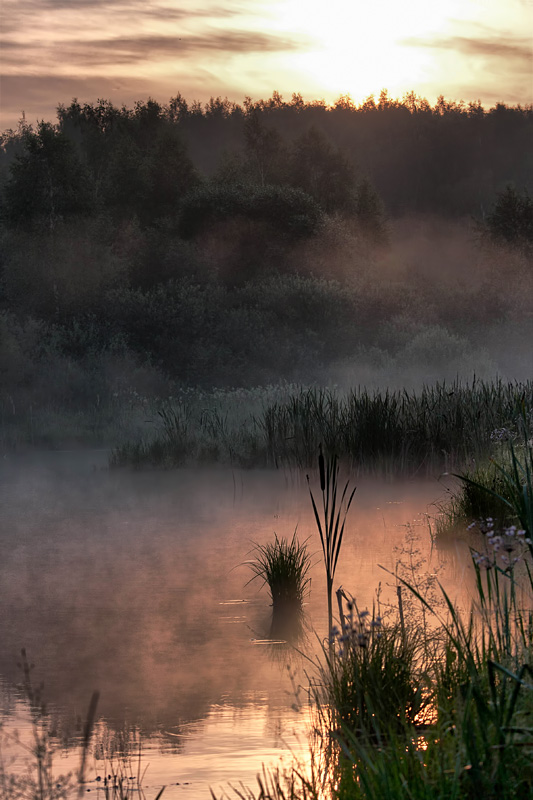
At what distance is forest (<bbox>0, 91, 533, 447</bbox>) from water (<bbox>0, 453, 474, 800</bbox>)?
826 centimetres

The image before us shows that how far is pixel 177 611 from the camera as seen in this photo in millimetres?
6492

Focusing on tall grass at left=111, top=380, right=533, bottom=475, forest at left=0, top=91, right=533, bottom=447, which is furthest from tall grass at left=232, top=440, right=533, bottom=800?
forest at left=0, top=91, right=533, bottom=447

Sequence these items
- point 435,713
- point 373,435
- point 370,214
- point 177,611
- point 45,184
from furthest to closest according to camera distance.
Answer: point 370,214
point 45,184
point 373,435
point 177,611
point 435,713

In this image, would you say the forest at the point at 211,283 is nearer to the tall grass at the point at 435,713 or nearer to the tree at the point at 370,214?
the tree at the point at 370,214

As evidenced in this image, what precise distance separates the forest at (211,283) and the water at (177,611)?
8258mm

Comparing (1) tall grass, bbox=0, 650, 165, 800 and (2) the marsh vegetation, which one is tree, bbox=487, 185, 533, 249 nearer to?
(2) the marsh vegetation

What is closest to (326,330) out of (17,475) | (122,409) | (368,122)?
(122,409)

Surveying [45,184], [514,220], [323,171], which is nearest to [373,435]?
[45,184]

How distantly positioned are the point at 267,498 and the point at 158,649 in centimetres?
550

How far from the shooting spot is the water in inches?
165

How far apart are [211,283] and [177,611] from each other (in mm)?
29296

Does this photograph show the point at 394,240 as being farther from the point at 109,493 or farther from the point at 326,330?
the point at 109,493

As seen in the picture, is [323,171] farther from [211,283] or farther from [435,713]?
[435,713]

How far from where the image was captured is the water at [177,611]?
4.18 m
